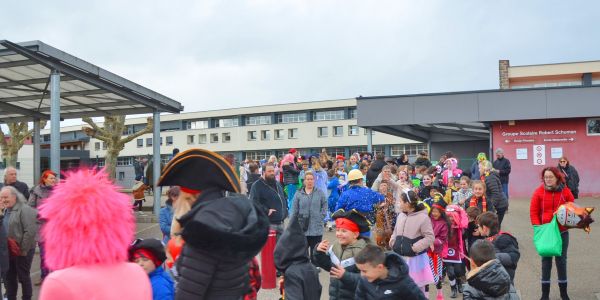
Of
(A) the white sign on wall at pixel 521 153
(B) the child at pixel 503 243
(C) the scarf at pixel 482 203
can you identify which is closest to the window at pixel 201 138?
(A) the white sign on wall at pixel 521 153

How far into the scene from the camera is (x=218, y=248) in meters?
2.95

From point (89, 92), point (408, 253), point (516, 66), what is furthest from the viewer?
point (516, 66)

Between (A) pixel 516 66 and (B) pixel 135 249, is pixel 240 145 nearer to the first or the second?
(A) pixel 516 66

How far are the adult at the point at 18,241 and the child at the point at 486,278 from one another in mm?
5424

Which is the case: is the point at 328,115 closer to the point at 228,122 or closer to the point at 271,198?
the point at 228,122

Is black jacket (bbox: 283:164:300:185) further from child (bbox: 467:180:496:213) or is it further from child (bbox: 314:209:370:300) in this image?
child (bbox: 314:209:370:300)

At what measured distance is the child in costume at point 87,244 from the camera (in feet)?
7.13

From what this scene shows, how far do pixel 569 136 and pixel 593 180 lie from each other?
1885 millimetres

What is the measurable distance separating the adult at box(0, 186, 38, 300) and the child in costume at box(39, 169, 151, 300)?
505 cm

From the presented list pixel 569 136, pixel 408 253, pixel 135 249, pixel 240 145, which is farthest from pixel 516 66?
pixel 135 249

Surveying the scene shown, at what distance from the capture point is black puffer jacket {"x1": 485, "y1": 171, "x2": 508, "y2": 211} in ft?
30.2

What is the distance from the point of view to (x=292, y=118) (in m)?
73.4

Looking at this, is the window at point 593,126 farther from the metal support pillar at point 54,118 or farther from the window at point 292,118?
the window at point 292,118

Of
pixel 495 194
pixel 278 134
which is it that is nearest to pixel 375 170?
pixel 495 194
